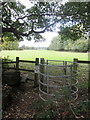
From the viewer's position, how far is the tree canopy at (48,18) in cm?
333

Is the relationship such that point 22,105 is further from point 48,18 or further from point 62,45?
point 62,45

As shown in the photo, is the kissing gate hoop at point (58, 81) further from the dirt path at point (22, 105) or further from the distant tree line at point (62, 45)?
the distant tree line at point (62, 45)

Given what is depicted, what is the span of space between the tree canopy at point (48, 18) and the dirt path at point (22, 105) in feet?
8.97

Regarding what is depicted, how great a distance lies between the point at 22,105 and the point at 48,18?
10.9ft

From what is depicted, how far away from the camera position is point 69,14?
338cm

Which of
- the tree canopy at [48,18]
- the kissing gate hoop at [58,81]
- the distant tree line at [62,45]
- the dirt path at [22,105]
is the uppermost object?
the tree canopy at [48,18]

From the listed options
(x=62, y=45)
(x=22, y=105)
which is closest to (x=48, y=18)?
(x=62, y=45)

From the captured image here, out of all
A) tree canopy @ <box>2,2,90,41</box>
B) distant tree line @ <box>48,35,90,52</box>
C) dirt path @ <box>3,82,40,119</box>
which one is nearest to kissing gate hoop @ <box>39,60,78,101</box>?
dirt path @ <box>3,82,40,119</box>

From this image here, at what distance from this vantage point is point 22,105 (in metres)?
2.21

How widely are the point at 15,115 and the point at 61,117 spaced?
0.97 m

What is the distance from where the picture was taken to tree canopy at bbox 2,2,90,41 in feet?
10.9

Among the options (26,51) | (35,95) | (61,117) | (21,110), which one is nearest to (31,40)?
(26,51)

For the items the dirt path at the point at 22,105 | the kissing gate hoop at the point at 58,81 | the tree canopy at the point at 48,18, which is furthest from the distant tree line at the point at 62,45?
the dirt path at the point at 22,105

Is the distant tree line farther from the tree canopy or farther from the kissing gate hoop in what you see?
the kissing gate hoop
